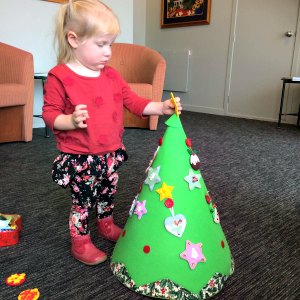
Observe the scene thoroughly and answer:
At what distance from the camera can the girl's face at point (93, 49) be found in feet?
2.77

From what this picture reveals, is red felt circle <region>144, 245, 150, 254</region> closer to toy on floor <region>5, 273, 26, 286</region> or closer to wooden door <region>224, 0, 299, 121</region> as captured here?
toy on floor <region>5, 273, 26, 286</region>

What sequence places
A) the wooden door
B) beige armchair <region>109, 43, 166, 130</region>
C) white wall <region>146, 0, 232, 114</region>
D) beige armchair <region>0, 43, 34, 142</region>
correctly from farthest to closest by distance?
A: 1. white wall <region>146, 0, 232, 114</region>
2. the wooden door
3. beige armchair <region>109, 43, 166, 130</region>
4. beige armchair <region>0, 43, 34, 142</region>

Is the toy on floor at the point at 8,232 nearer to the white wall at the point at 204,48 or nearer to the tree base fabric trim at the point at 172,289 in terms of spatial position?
the tree base fabric trim at the point at 172,289

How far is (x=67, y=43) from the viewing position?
2.88ft

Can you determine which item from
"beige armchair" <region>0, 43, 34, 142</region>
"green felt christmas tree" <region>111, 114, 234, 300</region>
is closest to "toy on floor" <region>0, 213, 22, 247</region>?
"green felt christmas tree" <region>111, 114, 234, 300</region>

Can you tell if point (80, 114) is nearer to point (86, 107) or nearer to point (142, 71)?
point (86, 107)

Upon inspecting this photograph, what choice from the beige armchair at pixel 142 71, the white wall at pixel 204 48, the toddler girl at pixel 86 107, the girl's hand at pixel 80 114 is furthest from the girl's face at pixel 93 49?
the white wall at pixel 204 48

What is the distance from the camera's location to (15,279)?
2.87 feet

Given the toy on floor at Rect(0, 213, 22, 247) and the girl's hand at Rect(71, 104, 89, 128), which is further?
the toy on floor at Rect(0, 213, 22, 247)

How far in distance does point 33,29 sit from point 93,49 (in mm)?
2284

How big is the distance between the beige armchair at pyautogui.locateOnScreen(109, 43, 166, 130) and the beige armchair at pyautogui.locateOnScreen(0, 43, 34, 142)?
808 mm

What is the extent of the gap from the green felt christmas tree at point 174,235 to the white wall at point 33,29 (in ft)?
7.08

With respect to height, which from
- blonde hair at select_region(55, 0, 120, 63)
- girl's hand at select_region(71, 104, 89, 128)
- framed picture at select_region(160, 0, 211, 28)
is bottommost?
girl's hand at select_region(71, 104, 89, 128)

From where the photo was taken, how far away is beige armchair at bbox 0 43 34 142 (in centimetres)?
217
